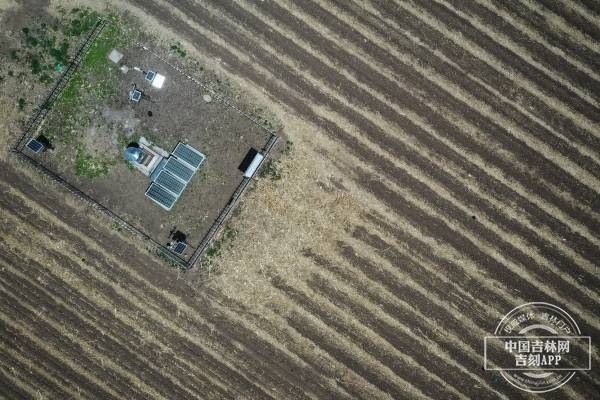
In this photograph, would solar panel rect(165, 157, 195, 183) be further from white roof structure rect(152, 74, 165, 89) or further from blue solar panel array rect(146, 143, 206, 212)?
white roof structure rect(152, 74, 165, 89)

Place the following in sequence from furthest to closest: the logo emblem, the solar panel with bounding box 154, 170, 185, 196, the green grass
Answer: the logo emblem < the green grass < the solar panel with bounding box 154, 170, 185, 196

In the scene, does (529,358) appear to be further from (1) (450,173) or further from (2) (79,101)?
(2) (79,101)

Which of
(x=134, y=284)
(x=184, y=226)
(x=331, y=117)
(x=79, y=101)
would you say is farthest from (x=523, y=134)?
(x=79, y=101)

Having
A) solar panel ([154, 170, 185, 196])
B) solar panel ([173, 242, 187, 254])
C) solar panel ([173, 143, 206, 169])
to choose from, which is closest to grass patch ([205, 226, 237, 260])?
solar panel ([173, 242, 187, 254])

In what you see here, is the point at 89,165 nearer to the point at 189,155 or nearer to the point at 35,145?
the point at 35,145

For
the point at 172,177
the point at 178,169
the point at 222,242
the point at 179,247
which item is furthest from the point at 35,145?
the point at 222,242

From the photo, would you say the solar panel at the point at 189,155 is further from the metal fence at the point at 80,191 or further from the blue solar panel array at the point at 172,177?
the metal fence at the point at 80,191
